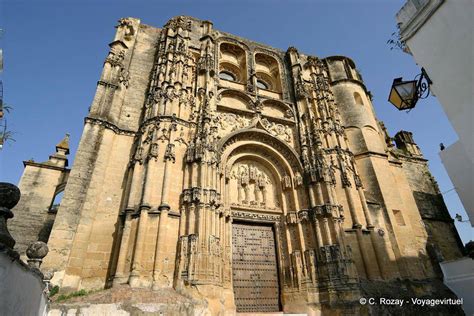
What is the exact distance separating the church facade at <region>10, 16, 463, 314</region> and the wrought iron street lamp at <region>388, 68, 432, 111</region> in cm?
583

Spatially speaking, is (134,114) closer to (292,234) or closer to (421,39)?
(292,234)

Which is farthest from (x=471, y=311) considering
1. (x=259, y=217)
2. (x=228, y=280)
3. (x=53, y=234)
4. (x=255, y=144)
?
(x=53, y=234)

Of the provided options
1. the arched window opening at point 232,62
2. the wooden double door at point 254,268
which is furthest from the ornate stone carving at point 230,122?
the wooden double door at point 254,268

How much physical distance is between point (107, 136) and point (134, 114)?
5.96ft

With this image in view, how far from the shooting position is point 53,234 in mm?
7762

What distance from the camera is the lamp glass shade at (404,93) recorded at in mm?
5012

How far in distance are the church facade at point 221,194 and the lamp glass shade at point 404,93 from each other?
5.82m

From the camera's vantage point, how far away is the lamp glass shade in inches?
197

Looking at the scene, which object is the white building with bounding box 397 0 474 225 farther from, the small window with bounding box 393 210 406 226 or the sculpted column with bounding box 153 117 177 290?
the small window with bounding box 393 210 406 226

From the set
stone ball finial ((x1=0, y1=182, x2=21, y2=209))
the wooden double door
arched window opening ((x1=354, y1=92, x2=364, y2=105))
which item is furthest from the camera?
arched window opening ((x1=354, y1=92, x2=364, y2=105))

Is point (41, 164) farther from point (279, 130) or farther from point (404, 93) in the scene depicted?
point (404, 93)

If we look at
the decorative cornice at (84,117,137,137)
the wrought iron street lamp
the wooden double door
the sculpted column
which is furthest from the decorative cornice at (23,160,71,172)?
the wrought iron street lamp

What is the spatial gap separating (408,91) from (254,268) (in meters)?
7.49

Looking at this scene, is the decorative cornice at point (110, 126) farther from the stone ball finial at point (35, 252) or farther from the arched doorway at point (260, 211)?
the stone ball finial at point (35, 252)
